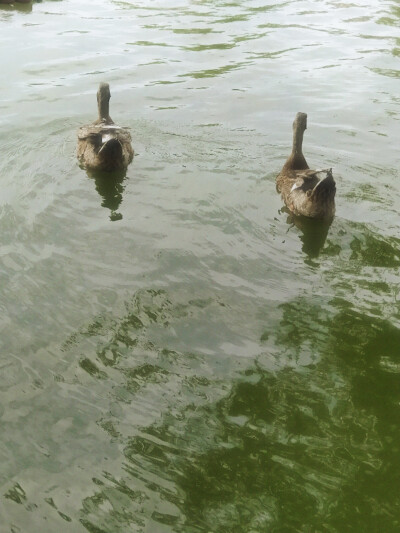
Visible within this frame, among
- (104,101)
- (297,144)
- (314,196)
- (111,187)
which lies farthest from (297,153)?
(104,101)

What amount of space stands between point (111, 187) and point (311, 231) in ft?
8.46

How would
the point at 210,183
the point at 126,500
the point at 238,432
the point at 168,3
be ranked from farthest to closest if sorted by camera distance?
the point at 168,3 → the point at 210,183 → the point at 238,432 → the point at 126,500

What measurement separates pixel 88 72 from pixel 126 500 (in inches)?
376

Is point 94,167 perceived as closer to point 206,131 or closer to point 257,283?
point 206,131

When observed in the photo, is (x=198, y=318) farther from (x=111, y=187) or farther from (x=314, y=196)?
(x=111, y=187)

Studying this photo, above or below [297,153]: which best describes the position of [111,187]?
below

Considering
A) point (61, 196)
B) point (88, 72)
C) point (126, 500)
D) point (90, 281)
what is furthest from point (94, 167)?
point (126, 500)

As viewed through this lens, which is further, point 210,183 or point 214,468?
Answer: point 210,183

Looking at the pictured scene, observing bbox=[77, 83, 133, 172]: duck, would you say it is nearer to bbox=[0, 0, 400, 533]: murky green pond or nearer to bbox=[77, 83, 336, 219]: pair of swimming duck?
bbox=[77, 83, 336, 219]: pair of swimming duck

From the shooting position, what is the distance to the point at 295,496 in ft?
12.9

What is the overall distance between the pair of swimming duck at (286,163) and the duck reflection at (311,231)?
8cm

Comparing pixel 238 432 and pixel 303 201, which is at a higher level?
pixel 303 201

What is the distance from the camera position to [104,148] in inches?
308

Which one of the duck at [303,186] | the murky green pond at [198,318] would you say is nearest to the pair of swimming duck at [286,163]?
the duck at [303,186]
